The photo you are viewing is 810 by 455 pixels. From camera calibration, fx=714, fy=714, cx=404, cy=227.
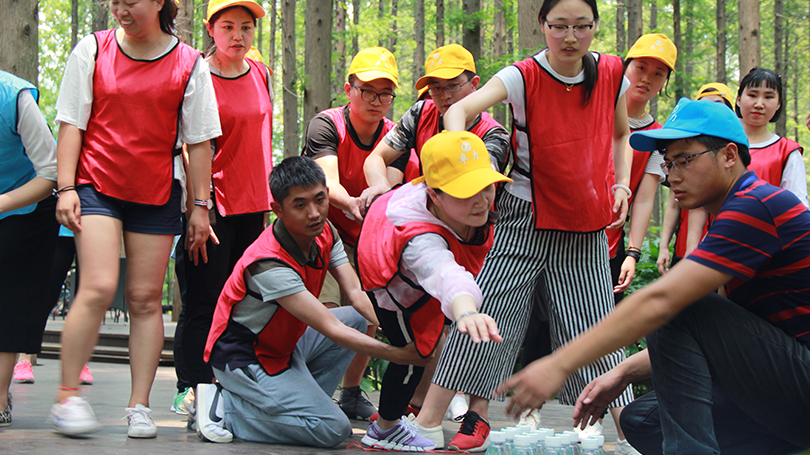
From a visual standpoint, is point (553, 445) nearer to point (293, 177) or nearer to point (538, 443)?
point (538, 443)

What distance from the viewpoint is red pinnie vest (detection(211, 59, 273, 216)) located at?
4.05 m

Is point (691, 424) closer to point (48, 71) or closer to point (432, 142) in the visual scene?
point (432, 142)

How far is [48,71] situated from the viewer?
23828 mm

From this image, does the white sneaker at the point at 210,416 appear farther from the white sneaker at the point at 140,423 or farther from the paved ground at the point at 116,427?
the white sneaker at the point at 140,423

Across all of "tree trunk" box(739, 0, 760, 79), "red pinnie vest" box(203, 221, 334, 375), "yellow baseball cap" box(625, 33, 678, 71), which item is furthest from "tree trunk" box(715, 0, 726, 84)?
"red pinnie vest" box(203, 221, 334, 375)

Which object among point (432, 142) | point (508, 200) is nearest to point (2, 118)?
point (432, 142)

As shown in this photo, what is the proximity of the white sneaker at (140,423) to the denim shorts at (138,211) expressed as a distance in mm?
812

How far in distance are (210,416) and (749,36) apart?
10.1m

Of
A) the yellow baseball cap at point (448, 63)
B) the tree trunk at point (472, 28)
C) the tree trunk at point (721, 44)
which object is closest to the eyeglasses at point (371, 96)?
the yellow baseball cap at point (448, 63)

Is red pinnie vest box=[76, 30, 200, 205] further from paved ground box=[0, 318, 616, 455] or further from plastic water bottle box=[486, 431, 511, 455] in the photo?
plastic water bottle box=[486, 431, 511, 455]

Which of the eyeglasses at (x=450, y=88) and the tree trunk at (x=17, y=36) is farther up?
the tree trunk at (x=17, y=36)

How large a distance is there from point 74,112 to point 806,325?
3.10 metres

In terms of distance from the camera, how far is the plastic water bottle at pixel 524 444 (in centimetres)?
289

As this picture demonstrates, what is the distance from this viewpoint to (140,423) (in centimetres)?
321
